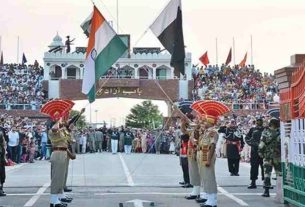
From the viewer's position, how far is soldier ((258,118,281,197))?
49.8ft

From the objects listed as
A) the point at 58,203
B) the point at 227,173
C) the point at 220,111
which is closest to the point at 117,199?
the point at 58,203

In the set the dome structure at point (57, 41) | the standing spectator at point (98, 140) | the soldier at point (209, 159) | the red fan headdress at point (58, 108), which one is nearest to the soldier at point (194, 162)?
the soldier at point (209, 159)

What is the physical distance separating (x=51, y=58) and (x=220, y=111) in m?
56.7

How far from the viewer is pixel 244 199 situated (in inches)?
607

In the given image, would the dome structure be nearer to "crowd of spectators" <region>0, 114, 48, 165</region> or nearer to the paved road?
"crowd of spectators" <region>0, 114, 48, 165</region>

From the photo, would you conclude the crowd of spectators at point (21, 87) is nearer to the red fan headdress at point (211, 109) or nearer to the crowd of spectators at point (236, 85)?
the crowd of spectators at point (236, 85)

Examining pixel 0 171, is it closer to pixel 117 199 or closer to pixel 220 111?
pixel 117 199

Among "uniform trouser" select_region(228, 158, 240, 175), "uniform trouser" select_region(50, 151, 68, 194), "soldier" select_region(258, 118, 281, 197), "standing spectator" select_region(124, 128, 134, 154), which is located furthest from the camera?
"standing spectator" select_region(124, 128, 134, 154)

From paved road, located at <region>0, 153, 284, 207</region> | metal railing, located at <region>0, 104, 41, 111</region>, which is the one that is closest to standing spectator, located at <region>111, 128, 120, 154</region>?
paved road, located at <region>0, 153, 284, 207</region>

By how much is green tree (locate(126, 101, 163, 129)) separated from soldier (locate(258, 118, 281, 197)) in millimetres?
101224

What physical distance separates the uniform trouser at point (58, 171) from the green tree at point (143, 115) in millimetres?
102468

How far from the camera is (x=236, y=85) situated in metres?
66.1

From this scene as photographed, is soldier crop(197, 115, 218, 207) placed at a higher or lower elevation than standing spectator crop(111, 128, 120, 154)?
lower

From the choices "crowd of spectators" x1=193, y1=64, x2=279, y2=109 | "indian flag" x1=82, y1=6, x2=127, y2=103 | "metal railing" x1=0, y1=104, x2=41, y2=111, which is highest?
"crowd of spectators" x1=193, y1=64, x2=279, y2=109
